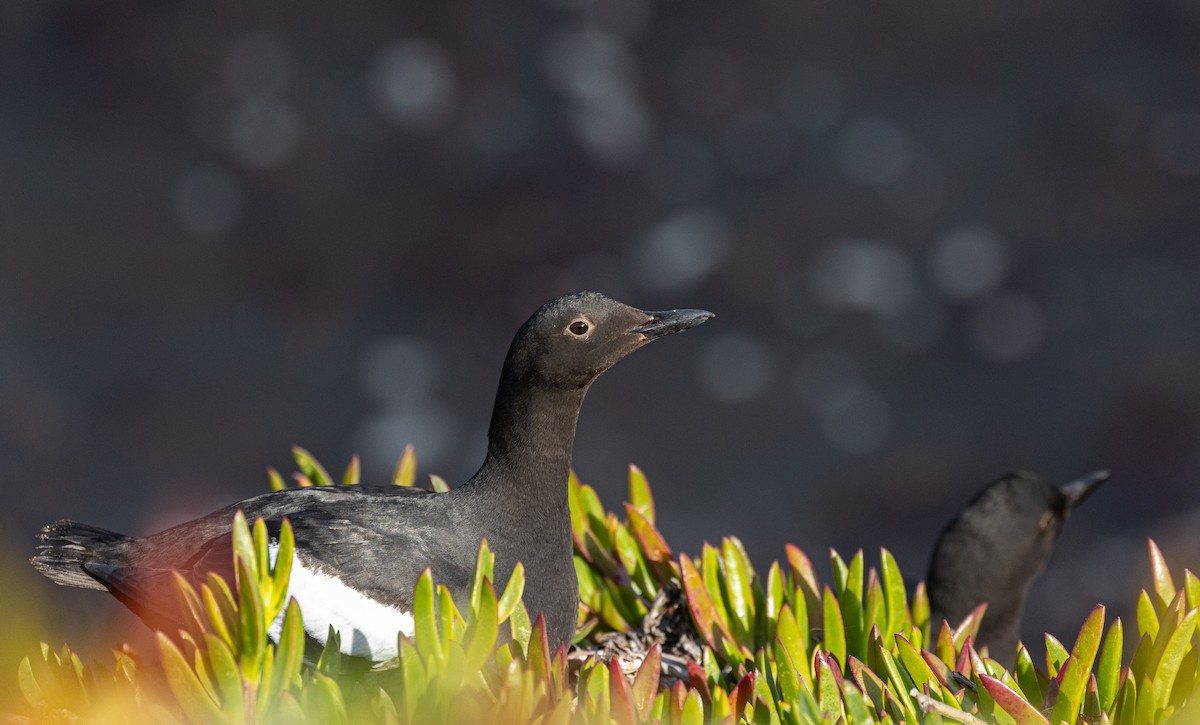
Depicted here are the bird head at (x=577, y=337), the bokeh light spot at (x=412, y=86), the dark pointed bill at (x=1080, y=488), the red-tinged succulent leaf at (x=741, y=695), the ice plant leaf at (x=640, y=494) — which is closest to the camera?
the red-tinged succulent leaf at (x=741, y=695)

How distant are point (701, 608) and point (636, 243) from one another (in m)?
5.39

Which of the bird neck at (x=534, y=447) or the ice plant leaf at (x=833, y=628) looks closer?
the ice plant leaf at (x=833, y=628)

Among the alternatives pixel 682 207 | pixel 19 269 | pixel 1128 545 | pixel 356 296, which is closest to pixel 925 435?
pixel 1128 545

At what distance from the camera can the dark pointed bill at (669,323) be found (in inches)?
120

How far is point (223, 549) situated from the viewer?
279cm

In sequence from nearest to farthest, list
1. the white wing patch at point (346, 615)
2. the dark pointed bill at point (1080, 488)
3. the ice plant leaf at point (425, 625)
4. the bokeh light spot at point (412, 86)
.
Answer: the ice plant leaf at point (425, 625)
the white wing patch at point (346, 615)
the dark pointed bill at point (1080, 488)
the bokeh light spot at point (412, 86)

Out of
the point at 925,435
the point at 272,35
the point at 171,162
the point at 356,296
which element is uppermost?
the point at 272,35

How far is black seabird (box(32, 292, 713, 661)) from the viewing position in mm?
2750

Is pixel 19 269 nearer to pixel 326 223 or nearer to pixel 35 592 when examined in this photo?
A: pixel 326 223

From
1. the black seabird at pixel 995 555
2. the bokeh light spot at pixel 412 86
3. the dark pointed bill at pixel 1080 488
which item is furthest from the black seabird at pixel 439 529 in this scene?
the bokeh light spot at pixel 412 86

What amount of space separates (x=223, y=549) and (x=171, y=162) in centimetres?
593

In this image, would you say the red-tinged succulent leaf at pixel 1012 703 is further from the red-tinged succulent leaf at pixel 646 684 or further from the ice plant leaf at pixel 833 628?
the ice plant leaf at pixel 833 628

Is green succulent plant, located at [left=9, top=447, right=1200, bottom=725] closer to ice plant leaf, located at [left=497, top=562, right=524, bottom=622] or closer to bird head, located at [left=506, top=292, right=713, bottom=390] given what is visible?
ice plant leaf, located at [left=497, top=562, right=524, bottom=622]

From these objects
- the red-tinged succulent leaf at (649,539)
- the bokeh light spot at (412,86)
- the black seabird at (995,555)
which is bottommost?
the black seabird at (995,555)
